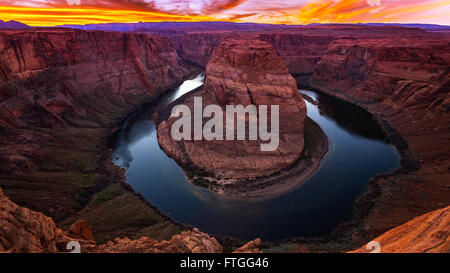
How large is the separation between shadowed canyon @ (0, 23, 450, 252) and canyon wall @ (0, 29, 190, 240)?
0.25 m

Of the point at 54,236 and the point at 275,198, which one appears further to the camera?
the point at 275,198

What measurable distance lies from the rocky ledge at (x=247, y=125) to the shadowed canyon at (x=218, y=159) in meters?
0.26

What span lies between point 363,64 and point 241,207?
7466 centimetres

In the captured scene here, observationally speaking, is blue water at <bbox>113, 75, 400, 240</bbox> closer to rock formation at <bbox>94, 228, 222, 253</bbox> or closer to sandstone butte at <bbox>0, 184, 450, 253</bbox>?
rock formation at <bbox>94, 228, 222, 253</bbox>

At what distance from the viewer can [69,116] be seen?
53469mm

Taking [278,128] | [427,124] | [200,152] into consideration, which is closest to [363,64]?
[427,124]

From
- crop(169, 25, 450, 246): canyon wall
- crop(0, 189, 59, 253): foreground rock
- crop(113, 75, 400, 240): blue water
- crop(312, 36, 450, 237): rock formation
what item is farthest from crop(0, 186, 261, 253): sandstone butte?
crop(312, 36, 450, 237): rock formation

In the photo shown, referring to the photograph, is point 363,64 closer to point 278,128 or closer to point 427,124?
point 427,124

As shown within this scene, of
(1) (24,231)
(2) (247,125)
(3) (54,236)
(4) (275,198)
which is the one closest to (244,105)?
(2) (247,125)

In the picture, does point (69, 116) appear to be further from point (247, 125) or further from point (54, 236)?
point (54, 236)

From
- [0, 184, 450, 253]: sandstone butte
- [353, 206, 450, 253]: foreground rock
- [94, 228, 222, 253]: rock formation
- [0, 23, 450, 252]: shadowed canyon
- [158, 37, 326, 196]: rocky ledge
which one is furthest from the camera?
[158, 37, 326, 196]: rocky ledge

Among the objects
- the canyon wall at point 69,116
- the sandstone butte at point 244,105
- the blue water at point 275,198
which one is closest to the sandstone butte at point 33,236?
the canyon wall at point 69,116

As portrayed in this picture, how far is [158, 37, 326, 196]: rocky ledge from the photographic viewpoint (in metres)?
38.4

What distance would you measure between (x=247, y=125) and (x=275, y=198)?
51.4ft
